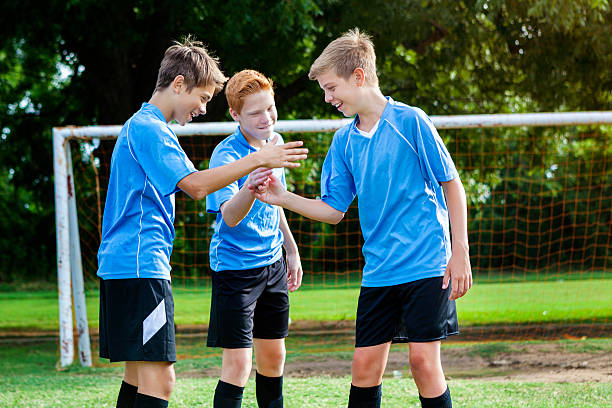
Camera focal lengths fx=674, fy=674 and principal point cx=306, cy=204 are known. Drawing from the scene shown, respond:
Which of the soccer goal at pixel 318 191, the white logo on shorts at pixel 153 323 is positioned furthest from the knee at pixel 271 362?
the soccer goal at pixel 318 191

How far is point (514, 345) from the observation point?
6.66 meters

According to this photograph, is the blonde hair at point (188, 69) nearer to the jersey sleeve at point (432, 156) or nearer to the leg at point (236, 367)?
the jersey sleeve at point (432, 156)

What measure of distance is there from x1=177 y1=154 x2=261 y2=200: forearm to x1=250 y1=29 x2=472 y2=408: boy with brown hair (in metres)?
0.29

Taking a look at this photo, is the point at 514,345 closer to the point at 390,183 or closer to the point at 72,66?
the point at 390,183

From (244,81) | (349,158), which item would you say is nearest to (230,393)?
(349,158)

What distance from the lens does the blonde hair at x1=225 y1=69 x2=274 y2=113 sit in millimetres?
3150

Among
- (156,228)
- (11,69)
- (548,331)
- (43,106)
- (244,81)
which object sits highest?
(11,69)

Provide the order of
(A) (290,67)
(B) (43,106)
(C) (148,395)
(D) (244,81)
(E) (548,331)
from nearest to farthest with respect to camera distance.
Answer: (C) (148,395), (D) (244,81), (E) (548,331), (A) (290,67), (B) (43,106)

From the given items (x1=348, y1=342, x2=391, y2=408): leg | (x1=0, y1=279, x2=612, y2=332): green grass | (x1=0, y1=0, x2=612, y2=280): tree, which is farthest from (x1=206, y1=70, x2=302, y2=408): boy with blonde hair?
(x1=0, y1=279, x2=612, y2=332): green grass

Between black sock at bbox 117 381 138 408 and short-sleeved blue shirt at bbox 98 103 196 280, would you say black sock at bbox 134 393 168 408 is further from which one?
short-sleeved blue shirt at bbox 98 103 196 280

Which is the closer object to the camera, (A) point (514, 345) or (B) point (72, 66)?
(A) point (514, 345)

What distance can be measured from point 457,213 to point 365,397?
32.5 inches

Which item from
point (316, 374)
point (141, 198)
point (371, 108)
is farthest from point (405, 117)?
point (316, 374)

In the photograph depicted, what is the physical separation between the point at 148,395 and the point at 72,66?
9378mm
